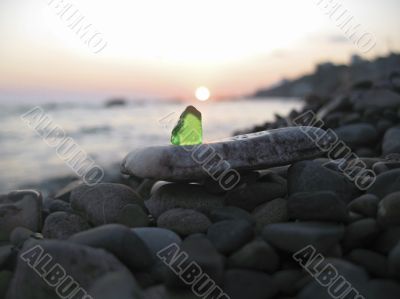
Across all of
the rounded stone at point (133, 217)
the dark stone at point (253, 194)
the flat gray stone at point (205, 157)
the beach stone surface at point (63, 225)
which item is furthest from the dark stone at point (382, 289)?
the beach stone surface at point (63, 225)

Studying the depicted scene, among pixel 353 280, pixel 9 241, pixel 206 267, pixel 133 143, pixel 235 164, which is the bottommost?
pixel 353 280

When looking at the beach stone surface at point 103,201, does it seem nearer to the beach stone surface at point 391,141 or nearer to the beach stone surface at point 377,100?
the beach stone surface at point 391,141

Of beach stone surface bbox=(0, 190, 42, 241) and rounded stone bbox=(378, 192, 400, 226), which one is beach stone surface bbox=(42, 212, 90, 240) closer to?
beach stone surface bbox=(0, 190, 42, 241)

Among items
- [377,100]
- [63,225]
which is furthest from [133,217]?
[377,100]

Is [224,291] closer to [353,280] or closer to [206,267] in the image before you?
[206,267]

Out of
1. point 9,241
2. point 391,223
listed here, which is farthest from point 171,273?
point 9,241
